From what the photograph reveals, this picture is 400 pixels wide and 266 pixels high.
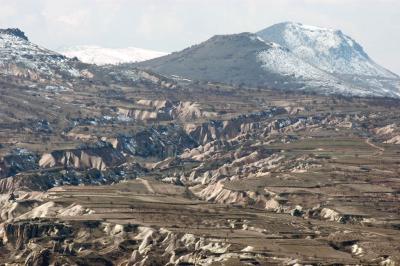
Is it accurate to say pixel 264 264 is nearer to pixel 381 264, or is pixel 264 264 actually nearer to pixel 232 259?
pixel 232 259

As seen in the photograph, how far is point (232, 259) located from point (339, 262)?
63.5 ft

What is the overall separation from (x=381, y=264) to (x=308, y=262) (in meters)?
13.6

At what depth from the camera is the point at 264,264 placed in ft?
648

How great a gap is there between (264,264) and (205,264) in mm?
10802

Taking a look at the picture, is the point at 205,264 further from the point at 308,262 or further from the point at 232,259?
the point at 308,262

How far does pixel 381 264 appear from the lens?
7854 inches

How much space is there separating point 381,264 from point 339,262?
7607 mm

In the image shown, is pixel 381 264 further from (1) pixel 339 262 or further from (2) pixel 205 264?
(2) pixel 205 264

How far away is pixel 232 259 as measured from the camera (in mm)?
199625

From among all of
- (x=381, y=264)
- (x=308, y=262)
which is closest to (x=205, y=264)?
(x=308, y=262)

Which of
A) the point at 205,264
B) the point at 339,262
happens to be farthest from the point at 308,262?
the point at 205,264

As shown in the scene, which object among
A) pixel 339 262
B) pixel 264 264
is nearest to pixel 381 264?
pixel 339 262

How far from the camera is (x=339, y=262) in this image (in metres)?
200

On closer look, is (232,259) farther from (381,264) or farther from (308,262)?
(381,264)
